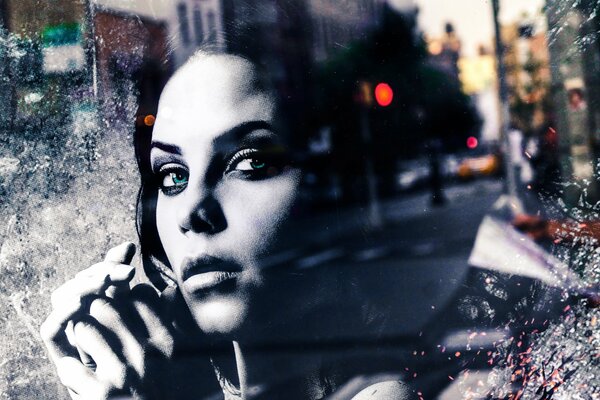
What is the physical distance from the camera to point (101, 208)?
241 centimetres

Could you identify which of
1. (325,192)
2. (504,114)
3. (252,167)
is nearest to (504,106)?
(504,114)

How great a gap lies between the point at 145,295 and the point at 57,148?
0.69 m

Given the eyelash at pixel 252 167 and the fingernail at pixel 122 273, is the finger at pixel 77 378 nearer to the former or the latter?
the fingernail at pixel 122 273

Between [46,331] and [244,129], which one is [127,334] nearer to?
[46,331]

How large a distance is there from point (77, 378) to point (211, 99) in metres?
1.29

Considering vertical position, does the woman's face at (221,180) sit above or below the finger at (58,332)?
above

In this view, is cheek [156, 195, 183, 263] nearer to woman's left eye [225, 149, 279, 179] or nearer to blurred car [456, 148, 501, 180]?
woman's left eye [225, 149, 279, 179]

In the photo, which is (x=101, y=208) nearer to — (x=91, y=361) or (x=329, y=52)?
(x=91, y=361)

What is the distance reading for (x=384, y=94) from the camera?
2.06 m

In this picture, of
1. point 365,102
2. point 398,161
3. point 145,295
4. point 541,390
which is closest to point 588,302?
point 541,390

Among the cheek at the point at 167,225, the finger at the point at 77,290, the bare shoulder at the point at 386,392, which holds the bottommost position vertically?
the bare shoulder at the point at 386,392

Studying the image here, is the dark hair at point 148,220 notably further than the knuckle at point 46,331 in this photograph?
No

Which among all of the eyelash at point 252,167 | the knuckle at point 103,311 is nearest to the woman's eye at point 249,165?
the eyelash at point 252,167

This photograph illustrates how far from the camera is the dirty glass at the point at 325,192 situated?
6.64 feet
